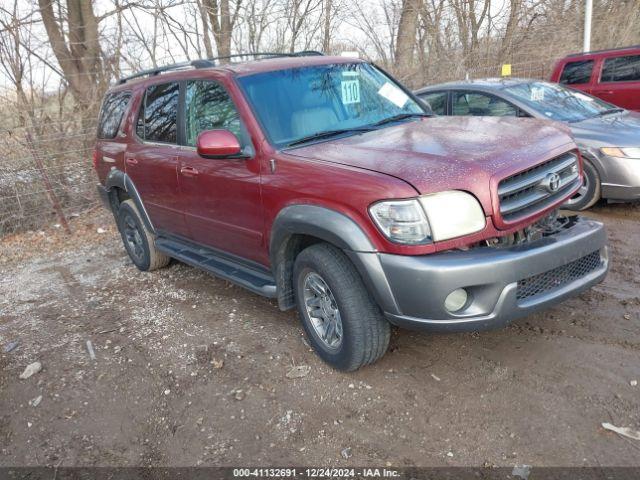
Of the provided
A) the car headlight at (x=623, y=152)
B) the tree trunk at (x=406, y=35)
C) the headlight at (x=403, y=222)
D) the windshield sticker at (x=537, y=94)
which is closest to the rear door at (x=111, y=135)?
the headlight at (x=403, y=222)

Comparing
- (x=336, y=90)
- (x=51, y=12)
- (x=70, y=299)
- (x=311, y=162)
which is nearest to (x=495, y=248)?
(x=311, y=162)

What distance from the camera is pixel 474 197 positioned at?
2.62 metres

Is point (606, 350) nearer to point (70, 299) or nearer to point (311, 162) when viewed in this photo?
point (311, 162)

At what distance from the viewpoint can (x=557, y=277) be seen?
A: 2.91 m


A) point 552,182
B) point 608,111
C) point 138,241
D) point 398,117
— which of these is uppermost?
point 398,117

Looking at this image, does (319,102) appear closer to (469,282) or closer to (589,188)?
(469,282)

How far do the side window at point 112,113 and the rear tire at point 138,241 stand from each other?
76cm

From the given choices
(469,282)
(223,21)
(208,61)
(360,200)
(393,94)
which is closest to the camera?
(469,282)

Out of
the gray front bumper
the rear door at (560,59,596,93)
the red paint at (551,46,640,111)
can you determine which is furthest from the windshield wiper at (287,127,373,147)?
the rear door at (560,59,596,93)

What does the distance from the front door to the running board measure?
102mm

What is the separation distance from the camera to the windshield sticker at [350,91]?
379 centimetres

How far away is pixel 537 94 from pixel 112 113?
16.3 ft

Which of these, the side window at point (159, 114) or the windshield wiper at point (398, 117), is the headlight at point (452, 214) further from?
the side window at point (159, 114)

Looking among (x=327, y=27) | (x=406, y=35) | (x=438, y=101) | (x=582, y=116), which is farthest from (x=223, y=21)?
(x=582, y=116)
